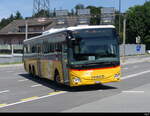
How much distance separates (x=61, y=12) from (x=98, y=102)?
37.1 meters

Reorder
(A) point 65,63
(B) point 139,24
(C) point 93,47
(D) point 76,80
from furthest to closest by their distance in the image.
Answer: (B) point 139,24 → (A) point 65,63 → (C) point 93,47 → (D) point 76,80

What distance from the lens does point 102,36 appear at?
14.7 m

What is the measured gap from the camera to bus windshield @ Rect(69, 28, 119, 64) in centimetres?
1437

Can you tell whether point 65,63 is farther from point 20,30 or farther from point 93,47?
point 20,30

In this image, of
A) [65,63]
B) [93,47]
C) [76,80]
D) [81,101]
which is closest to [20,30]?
[65,63]

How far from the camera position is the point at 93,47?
570 inches

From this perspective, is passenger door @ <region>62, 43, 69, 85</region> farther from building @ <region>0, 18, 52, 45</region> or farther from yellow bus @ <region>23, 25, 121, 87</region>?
building @ <region>0, 18, 52, 45</region>

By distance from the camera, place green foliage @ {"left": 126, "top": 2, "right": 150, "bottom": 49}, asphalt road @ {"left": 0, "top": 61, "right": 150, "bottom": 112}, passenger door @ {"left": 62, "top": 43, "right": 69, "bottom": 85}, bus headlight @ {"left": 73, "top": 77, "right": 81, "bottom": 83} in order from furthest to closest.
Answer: green foliage @ {"left": 126, "top": 2, "right": 150, "bottom": 49} < passenger door @ {"left": 62, "top": 43, "right": 69, "bottom": 85} < bus headlight @ {"left": 73, "top": 77, "right": 81, "bottom": 83} < asphalt road @ {"left": 0, "top": 61, "right": 150, "bottom": 112}

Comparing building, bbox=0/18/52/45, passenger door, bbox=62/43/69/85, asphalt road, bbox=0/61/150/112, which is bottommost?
asphalt road, bbox=0/61/150/112

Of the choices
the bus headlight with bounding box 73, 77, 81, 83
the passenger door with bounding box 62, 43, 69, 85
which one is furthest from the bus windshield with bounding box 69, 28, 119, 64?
the bus headlight with bounding box 73, 77, 81, 83

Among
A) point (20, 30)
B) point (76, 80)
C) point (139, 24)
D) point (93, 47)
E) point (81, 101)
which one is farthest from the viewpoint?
point (20, 30)

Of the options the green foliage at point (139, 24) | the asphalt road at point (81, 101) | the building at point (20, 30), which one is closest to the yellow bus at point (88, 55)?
the asphalt road at point (81, 101)

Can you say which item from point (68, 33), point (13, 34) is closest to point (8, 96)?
point (68, 33)

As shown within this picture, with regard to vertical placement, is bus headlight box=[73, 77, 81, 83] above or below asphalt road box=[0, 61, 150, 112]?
above
